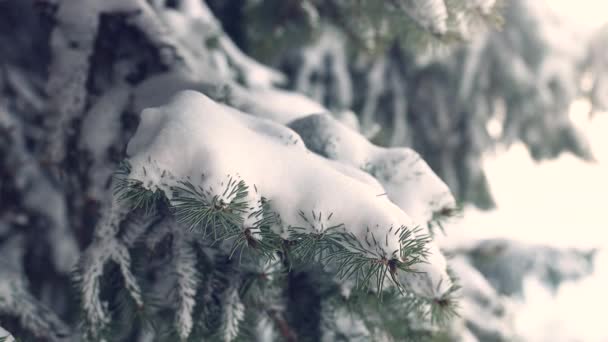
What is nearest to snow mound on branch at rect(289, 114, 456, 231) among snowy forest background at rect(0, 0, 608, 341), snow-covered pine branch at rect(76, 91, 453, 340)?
snowy forest background at rect(0, 0, 608, 341)

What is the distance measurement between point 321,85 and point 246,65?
802 mm

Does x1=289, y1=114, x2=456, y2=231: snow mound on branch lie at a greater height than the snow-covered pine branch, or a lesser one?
greater

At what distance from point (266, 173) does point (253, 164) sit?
29mm

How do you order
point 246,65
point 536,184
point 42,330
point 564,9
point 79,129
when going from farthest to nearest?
point 536,184, point 564,9, point 246,65, point 79,129, point 42,330

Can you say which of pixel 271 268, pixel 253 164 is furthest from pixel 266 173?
pixel 271 268

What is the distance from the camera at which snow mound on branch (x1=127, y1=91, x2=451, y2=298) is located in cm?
77

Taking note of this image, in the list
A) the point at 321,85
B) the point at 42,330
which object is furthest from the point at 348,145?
the point at 321,85

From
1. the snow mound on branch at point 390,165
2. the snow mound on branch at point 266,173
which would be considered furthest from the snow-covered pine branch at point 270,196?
the snow mound on branch at point 390,165

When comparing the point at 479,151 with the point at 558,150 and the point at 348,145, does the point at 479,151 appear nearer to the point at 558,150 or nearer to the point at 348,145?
Answer: the point at 558,150

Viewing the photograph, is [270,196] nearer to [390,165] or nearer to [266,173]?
[266,173]

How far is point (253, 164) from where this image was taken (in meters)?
0.84

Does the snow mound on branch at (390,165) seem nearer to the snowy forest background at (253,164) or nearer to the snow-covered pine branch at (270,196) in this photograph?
the snowy forest background at (253,164)

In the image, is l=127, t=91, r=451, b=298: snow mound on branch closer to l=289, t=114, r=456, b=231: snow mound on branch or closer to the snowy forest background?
the snowy forest background

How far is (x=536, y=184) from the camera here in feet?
11.2
